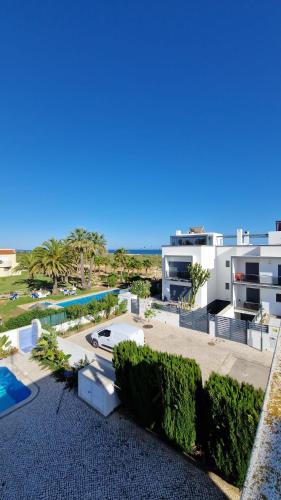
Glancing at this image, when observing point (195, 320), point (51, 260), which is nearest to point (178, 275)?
point (195, 320)

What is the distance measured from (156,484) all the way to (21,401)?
709 centimetres

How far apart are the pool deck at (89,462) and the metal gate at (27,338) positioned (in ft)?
22.0

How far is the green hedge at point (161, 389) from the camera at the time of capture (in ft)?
23.5

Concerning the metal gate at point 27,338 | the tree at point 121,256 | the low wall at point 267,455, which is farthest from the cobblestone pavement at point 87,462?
the tree at point 121,256

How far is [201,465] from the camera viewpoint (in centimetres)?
740

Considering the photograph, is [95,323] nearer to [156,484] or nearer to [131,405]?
[131,405]

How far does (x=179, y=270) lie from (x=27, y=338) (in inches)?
605

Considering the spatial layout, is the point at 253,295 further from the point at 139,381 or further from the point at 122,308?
the point at 139,381

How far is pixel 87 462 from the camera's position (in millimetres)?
7605

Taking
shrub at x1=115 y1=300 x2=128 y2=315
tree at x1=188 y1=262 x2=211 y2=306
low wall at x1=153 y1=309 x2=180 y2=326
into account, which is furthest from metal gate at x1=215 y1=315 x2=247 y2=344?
shrub at x1=115 y1=300 x2=128 y2=315

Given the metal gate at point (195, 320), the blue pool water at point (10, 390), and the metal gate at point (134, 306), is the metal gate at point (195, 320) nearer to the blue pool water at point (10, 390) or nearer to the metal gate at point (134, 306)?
the metal gate at point (134, 306)

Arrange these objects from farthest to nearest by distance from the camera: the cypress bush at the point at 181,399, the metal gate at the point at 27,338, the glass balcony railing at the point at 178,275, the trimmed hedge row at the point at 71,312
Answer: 1. the glass balcony railing at the point at 178,275
2. the trimmed hedge row at the point at 71,312
3. the metal gate at the point at 27,338
4. the cypress bush at the point at 181,399

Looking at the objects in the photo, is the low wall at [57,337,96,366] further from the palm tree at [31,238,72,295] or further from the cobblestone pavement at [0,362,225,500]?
the palm tree at [31,238,72,295]

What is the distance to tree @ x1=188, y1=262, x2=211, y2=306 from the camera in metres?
22.8
